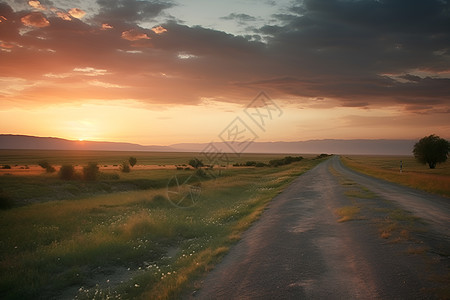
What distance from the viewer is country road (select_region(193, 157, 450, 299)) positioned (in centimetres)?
721

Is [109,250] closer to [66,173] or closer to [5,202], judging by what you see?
[5,202]

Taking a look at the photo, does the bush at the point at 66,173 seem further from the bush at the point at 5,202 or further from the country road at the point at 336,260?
the country road at the point at 336,260

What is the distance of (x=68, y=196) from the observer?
33375 mm

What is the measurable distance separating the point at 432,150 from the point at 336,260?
289ft

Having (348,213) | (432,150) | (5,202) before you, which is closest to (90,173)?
(5,202)

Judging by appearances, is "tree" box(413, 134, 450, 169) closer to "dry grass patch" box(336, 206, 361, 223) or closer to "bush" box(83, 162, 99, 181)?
"dry grass patch" box(336, 206, 361, 223)

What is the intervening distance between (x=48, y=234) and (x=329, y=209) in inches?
624

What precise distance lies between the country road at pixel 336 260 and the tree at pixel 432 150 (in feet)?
253

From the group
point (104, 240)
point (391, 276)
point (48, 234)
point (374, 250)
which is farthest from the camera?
point (48, 234)

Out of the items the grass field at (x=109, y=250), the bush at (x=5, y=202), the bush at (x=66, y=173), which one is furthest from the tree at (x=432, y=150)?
the bush at (x=5, y=202)

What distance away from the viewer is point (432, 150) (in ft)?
264

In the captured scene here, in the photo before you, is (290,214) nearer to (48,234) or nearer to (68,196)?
(48,234)

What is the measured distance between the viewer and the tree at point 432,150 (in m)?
80.1

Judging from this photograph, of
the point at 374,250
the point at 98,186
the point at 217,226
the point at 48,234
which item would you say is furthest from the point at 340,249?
Answer: the point at 98,186
